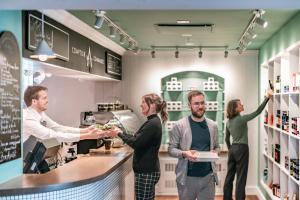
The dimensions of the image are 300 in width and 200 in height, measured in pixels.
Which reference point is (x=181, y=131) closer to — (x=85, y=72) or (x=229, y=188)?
(x=85, y=72)

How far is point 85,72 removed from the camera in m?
5.46

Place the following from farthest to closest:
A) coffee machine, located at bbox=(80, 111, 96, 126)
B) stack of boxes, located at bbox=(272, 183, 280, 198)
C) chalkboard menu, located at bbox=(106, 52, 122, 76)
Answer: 1. chalkboard menu, located at bbox=(106, 52, 122, 76)
2. coffee machine, located at bbox=(80, 111, 96, 126)
3. stack of boxes, located at bbox=(272, 183, 280, 198)

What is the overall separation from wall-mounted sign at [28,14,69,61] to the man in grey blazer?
1.48 metres

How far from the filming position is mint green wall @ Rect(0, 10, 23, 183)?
3.14 m

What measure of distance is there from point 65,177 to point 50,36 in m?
1.53

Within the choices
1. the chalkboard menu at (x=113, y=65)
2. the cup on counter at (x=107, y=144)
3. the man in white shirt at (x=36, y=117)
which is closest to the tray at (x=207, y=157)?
the man in white shirt at (x=36, y=117)

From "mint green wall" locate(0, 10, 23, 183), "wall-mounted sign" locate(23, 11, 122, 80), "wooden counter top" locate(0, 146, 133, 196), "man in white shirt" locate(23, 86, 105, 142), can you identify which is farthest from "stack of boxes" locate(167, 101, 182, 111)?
"mint green wall" locate(0, 10, 23, 183)

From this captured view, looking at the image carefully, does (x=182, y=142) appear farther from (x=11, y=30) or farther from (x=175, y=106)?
(x=175, y=106)

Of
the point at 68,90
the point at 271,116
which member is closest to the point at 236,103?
the point at 271,116

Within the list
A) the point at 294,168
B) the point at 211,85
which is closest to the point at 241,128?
the point at 294,168

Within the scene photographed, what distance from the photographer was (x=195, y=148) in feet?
12.0

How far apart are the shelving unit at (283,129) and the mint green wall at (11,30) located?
279cm

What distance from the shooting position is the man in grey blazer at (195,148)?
361 centimetres

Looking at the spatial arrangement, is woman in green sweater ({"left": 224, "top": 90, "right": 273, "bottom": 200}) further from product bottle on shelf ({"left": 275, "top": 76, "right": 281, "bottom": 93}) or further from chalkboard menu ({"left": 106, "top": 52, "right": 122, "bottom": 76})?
chalkboard menu ({"left": 106, "top": 52, "right": 122, "bottom": 76})
